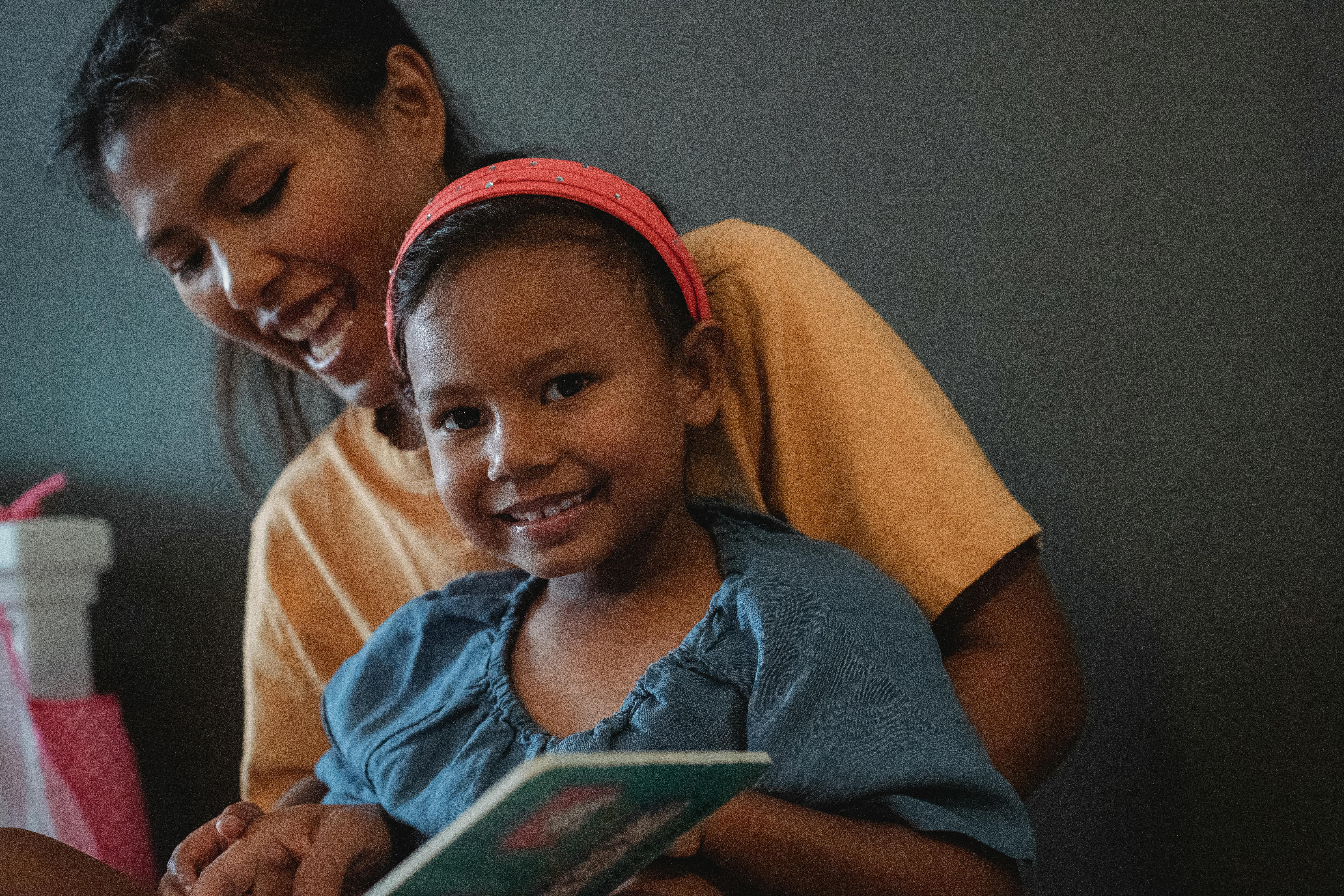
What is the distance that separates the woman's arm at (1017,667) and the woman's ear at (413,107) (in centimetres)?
67

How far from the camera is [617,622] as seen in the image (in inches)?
31.3

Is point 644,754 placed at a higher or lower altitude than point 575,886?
higher

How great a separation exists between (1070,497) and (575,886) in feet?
2.51

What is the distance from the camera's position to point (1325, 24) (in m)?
1.04

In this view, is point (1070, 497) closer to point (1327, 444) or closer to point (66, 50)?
point (1327, 444)

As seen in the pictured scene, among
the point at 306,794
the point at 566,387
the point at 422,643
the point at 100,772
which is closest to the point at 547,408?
the point at 566,387

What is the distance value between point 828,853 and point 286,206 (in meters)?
0.74

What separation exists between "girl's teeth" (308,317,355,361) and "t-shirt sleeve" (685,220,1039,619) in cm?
34

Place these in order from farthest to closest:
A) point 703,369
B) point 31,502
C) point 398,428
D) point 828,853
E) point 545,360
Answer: point 31,502
point 398,428
point 703,369
point 545,360
point 828,853

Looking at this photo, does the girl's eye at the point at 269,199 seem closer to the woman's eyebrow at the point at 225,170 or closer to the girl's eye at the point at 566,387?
the woman's eyebrow at the point at 225,170

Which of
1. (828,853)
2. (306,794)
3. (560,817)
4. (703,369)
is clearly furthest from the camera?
(306,794)

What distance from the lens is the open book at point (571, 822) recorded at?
0.45 metres

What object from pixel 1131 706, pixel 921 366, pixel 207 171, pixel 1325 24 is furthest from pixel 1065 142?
pixel 207 171

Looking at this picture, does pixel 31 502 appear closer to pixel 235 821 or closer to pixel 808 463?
pixel 235 821
